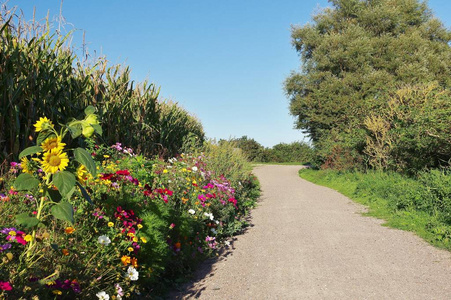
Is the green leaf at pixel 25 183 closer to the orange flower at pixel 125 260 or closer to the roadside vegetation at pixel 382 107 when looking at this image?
the orange flower at pixel 125 260

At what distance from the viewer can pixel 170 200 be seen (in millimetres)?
5238

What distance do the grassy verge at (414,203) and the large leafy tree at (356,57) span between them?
27.7 feet

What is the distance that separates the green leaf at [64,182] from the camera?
205 cm

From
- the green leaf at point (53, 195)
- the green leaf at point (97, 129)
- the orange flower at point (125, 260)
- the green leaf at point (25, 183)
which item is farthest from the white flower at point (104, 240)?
the green leaf at point (97, 129)

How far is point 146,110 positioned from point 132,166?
3826 mm

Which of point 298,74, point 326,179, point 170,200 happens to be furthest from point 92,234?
point 298,74

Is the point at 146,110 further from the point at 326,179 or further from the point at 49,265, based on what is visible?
the point at 326,179

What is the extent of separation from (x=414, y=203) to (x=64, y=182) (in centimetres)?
822

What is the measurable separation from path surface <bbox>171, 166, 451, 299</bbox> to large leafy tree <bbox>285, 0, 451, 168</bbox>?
12.6 m

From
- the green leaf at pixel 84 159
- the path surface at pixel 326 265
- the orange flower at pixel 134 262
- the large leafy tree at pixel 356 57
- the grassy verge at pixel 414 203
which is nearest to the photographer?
the green leaf at pixel 84 159

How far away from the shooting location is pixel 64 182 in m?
2.09

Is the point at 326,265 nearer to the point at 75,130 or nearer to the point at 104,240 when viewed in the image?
the point at 104,240

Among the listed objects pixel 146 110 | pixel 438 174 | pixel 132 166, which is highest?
pixel 146 110

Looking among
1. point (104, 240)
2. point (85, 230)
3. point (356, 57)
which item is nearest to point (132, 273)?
point (104, 240)
